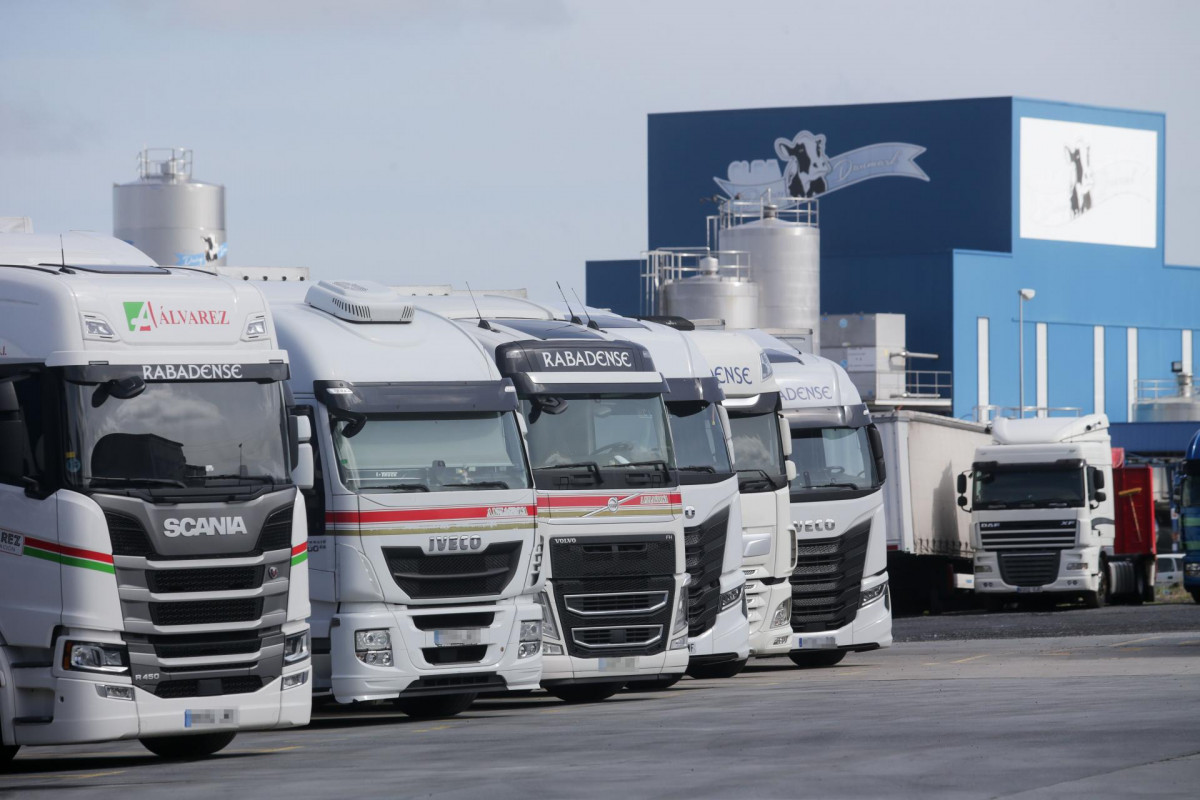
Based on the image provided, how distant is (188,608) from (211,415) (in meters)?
1.32

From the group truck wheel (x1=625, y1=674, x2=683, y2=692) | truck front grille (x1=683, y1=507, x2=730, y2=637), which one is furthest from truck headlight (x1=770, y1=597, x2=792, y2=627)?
truck front grille (x1=683, y1=507, x2=730, y2=637)

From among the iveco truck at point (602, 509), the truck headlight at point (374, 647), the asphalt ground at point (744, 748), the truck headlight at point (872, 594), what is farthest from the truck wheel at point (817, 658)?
the truck headlight at point (374, 647)

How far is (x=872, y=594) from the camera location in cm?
2334

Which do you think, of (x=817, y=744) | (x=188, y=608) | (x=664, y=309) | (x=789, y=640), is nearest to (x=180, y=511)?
(x=188, y=608)

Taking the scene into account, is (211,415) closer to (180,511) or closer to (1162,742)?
(180,511)

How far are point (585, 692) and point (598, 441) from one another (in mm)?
2680

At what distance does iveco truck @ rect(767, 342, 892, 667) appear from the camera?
74.9 ft

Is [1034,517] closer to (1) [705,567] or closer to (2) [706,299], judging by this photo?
(1) [705,567]

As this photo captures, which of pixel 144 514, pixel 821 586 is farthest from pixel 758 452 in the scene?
pixel 144 514

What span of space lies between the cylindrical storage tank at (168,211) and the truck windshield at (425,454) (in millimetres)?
52930

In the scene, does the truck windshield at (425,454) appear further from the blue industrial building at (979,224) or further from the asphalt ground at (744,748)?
the blue industrial building at (979,224)

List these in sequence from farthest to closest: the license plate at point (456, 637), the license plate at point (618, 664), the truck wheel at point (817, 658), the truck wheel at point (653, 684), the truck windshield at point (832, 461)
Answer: the truck wheel at point (817, 658), the truck windshield at point (832, 461), the truck wheel at point (653, 684), the license plate at point (618, 664), the license plate at point (456, 637)

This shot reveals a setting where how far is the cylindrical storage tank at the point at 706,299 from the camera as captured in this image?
60.2 metres

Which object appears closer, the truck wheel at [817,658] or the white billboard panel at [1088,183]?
the truck wheel at [817,658]
